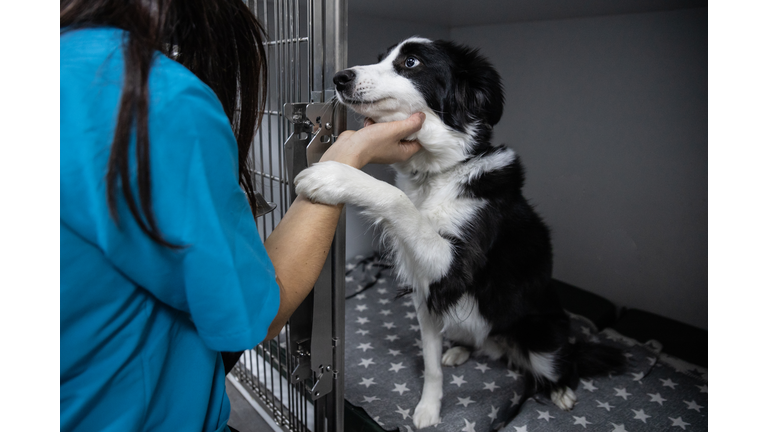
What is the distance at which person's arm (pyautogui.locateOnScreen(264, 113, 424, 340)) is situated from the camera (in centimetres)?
67

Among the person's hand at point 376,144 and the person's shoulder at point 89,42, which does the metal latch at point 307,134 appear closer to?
the person's hand at point 376,144

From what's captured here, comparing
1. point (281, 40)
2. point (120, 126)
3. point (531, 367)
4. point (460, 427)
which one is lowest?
point (460, 427)

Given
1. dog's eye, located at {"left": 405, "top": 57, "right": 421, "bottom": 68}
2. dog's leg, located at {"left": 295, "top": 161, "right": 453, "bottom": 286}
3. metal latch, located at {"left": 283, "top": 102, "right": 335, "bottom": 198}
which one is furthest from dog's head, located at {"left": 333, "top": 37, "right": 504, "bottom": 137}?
dog's leg, located at {"left": 295, "top": 161, "right": 453, "bottom": 286}

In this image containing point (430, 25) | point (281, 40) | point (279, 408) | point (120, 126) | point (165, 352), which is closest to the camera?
point (120, 126)

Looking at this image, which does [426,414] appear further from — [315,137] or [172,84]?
[172,84]

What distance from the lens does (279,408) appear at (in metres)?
1.34

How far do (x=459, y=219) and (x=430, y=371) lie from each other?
41cm

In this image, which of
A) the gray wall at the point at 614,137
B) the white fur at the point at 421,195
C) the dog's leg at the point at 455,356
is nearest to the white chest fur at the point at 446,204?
the white fur at the point at 421,195

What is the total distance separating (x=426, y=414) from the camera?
1.18 metres

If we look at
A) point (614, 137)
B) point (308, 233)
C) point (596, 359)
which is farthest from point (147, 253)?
point (614, 137)

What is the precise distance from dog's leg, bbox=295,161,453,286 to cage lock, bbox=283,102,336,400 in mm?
125

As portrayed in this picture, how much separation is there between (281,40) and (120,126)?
0.63m

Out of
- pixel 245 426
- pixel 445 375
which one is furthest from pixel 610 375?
pixel 245 426

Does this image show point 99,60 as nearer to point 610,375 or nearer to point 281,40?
point 281,40
